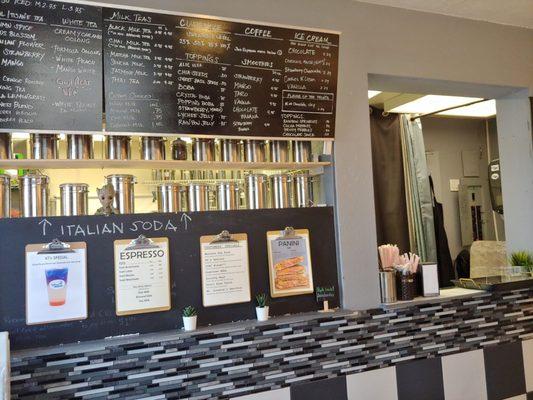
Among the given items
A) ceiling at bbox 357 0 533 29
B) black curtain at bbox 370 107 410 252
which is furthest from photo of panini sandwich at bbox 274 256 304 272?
black curtain at bbox 370 107 410 252

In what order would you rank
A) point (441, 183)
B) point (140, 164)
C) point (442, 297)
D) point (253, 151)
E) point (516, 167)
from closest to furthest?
1. point (140, 164)
2. point (253, 151)
3. point (442, 297)
4. point (516, 167)
5. point (441, 183)

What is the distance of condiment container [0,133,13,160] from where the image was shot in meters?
1.79

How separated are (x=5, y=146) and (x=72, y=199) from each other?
0.33m

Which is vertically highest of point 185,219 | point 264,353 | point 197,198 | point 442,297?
point 197,198

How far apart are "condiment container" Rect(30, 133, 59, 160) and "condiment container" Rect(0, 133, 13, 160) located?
3.2 inches

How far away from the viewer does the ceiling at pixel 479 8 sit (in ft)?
8.19

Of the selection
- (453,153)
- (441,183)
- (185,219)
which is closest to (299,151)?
(185,219)

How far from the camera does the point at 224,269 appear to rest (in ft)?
6.84

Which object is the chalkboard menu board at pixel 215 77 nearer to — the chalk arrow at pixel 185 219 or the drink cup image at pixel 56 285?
the chalk arrow at pixel 185 219

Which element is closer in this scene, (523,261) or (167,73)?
(167,73)

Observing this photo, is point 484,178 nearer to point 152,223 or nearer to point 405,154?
point 405,154

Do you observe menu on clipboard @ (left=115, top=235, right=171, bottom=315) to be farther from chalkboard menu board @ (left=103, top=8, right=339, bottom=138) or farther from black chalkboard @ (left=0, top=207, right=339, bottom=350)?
chalkboard menu board @ (left=103, top=8, right=339, bottom=138)

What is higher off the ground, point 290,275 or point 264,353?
point 290,275

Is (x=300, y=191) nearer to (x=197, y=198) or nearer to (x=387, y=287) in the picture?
(x=197, y=198)
